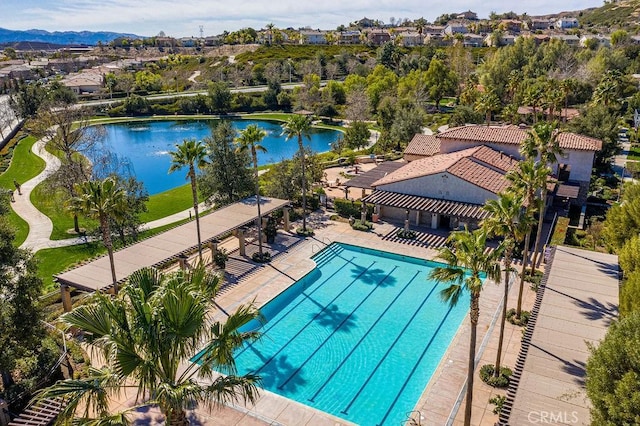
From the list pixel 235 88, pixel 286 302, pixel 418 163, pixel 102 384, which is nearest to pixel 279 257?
pixel 286 302

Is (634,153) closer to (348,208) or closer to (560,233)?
(560,233)

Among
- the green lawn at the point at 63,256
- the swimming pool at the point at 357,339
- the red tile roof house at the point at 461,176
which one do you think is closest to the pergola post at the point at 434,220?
the red tile roof house at the point at 461,176

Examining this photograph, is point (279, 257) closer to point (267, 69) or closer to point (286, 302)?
point (286, 302)

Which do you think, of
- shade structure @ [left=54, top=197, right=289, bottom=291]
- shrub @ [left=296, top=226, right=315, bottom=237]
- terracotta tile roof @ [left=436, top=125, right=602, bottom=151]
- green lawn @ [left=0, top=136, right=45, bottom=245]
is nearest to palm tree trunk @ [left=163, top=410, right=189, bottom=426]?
shade structure @ [left=54, top=197, right=289, bottom=291]

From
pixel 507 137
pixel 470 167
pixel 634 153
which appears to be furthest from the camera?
pixel 634 153

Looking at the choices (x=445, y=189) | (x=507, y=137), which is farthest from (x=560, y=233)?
(x=507, y=137)

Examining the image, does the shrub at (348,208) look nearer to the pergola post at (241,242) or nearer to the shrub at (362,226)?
the shrub at (362,226)
